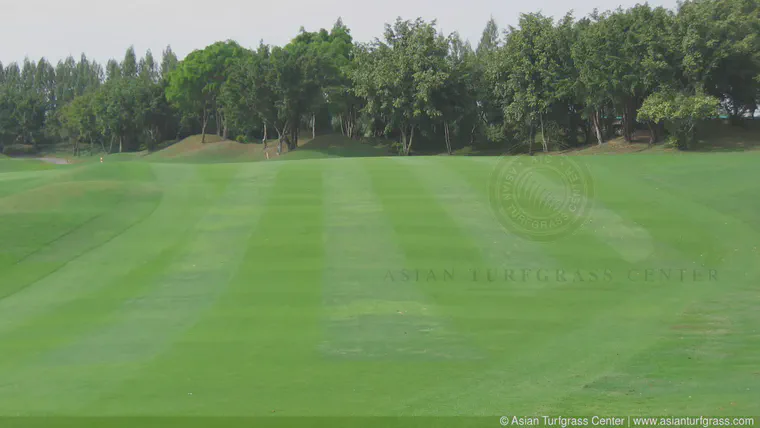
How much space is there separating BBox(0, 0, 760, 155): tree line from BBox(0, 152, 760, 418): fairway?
2958 centimetres

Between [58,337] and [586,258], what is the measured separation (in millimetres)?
13535

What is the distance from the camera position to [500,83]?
68.3m

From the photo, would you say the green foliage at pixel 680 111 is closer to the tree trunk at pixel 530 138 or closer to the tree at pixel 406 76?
the tree trunk at pixel 530 138

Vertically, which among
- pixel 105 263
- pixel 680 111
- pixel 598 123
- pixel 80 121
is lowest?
pixel 105 263

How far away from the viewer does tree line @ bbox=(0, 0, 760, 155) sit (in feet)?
176

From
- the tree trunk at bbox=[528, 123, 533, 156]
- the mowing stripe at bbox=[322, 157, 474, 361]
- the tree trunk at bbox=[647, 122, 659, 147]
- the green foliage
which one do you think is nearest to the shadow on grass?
the green foliage

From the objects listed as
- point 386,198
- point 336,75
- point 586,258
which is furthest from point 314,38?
point 586,258

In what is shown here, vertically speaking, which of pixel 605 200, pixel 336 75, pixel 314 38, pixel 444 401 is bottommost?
pixel 444 401

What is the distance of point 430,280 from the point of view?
16578 mm

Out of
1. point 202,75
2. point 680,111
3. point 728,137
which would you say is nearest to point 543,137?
point 728,137

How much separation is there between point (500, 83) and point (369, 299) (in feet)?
187

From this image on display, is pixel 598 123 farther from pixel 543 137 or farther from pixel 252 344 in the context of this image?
pixel 252 344

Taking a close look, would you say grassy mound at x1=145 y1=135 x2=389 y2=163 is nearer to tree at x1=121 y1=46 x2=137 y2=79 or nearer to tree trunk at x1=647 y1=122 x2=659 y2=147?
tree trunk at x1=647 y1=122 x2=659 y2=147

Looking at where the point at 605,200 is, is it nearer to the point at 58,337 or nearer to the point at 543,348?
the point at 543,348
